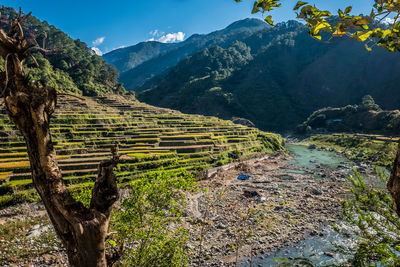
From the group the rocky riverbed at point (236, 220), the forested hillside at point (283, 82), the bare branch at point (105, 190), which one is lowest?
the rocky riverbed at point (236, 220)

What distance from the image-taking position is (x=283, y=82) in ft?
388

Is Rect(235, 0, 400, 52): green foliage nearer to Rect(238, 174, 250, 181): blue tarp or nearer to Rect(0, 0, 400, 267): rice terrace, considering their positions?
Rect(0, 0, 400, 267): rice terrace

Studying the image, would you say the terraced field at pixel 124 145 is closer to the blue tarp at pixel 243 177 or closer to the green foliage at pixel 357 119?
the blue tarp at pixel 243 177

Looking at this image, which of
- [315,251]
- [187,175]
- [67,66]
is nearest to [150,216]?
[187,175]

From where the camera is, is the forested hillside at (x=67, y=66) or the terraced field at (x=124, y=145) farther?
the forested hillside at (x=67, y=66)

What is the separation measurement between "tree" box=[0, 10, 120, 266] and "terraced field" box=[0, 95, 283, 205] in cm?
1258

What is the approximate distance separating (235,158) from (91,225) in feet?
112

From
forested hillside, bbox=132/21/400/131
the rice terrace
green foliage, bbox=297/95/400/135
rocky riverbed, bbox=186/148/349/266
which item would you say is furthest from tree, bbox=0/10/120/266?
forested hillside, bbox=132/21/400/131

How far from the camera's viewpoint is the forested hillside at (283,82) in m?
93.4

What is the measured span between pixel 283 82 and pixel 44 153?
128 meters

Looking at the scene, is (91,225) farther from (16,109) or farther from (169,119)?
(169,119)

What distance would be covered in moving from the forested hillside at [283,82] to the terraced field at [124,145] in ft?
175

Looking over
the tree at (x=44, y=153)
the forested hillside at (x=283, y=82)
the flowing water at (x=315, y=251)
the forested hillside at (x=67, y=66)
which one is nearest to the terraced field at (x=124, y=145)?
the flowing water at (x=315, y=251)

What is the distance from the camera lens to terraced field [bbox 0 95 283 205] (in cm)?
2128
